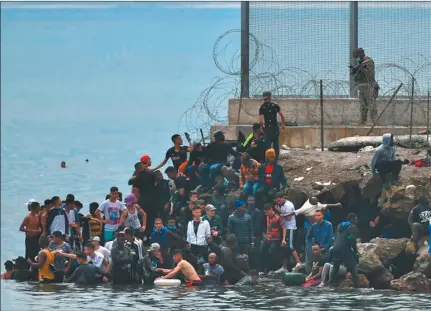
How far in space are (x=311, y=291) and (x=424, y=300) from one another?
77.0 inches

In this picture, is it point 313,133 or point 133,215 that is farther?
point 313,133

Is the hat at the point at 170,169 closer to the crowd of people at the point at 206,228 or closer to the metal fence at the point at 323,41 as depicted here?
the crowd of people at the point at 206,228

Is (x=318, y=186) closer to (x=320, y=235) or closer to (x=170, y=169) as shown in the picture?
(x=320, y=235)

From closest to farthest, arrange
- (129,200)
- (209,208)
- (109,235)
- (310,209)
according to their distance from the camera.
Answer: (310,209) → (209,208) → (129,200) → (109,235)

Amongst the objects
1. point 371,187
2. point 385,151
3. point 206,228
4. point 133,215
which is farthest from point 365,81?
point 133,215

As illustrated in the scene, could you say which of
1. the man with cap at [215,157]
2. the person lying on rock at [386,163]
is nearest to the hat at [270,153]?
the man with cap at [215,157]

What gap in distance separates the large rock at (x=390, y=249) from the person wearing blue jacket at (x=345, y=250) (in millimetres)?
802

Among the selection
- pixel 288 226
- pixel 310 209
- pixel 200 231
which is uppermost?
pixel 310 209

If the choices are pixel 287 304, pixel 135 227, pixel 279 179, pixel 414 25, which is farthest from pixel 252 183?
pixel 414 25

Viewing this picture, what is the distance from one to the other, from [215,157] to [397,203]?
3.70 metres

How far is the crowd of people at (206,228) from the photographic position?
27734 millimetres

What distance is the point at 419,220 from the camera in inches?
1091

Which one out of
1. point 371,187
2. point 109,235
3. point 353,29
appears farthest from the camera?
point 353,29

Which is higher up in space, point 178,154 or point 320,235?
point 178,154
